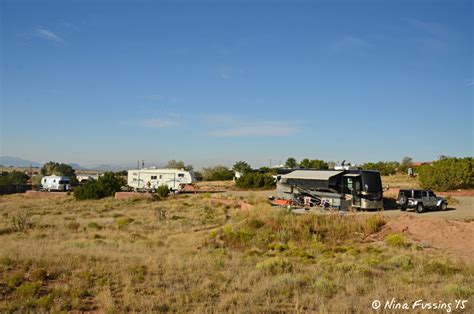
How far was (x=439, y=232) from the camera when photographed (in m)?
17.2

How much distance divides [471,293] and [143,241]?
12675 millimetres

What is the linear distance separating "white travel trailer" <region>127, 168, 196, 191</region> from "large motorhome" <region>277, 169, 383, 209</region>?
20.0 meters

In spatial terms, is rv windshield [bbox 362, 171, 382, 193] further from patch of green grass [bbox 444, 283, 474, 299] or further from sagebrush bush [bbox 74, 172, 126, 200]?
sagebrush bush [bbox 74, 172, 126, 200]

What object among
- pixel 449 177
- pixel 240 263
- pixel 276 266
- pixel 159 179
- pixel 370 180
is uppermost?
pixel 449 177

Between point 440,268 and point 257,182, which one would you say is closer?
point 440,268

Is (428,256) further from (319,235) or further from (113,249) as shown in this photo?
(113,249)

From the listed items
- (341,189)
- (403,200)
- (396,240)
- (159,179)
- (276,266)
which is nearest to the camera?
(276,266)

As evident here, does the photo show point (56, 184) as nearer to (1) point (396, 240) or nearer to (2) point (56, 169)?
(2) point (56, 169)

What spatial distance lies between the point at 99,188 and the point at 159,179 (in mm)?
6413

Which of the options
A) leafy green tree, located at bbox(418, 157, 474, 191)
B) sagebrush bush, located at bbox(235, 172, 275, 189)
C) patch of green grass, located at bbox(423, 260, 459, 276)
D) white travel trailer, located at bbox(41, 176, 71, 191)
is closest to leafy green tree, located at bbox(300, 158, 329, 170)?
sagebrush bush, located at bbox(235, 172, 275, 189)

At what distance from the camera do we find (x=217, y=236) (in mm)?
18922

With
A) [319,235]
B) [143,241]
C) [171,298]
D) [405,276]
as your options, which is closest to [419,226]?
[319,235]

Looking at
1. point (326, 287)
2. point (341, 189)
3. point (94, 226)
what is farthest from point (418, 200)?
point (94, 226)

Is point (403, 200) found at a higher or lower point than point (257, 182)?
lower
